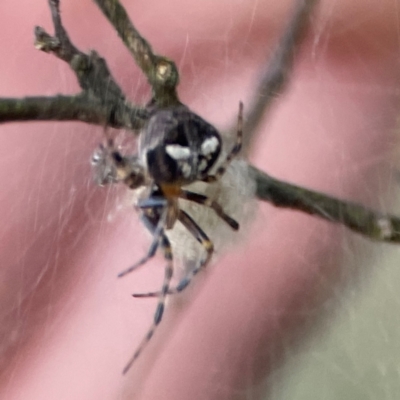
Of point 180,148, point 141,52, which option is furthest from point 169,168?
point 141,52

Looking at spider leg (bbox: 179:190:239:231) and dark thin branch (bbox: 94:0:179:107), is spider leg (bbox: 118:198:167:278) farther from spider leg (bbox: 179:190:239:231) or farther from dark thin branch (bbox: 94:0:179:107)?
dark thin branch (bbox: 94:0:179:107)

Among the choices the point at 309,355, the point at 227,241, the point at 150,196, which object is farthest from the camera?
the point at 309,355

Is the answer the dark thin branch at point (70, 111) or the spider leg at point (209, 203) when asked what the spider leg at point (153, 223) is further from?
the dark thin branch at point (70, 111)

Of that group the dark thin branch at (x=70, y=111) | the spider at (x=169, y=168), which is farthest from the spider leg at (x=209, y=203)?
A: the dark thin branch at (x=70, y=111)

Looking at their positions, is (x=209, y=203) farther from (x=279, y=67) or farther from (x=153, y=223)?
(x=279, y=67)

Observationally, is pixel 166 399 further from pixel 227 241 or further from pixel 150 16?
pixel 150 16

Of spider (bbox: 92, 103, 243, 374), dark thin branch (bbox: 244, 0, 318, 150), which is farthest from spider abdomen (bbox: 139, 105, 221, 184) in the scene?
dark thin branch (bbox: 244, 0, 318, 150)

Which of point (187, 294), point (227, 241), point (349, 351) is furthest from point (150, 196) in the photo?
point (349, 351)
